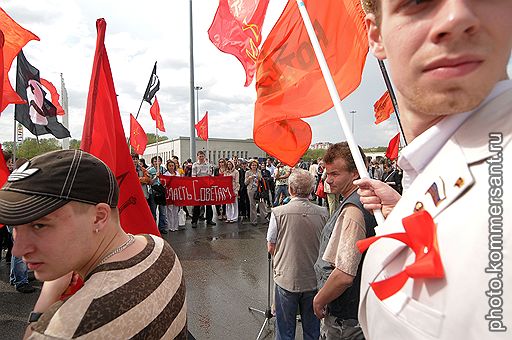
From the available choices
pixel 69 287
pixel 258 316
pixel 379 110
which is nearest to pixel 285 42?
pixel 69 287

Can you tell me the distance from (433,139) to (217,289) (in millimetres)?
5160

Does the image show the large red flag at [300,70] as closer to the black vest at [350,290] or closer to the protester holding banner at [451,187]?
the black vest at [350,290]

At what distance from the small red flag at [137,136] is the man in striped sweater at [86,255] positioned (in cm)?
1100

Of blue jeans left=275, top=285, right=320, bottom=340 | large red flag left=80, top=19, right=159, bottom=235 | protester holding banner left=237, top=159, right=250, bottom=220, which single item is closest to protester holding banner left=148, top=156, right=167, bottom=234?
protester holding banner left=237, top=159, right=250, bottom=220

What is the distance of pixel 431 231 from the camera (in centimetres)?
65

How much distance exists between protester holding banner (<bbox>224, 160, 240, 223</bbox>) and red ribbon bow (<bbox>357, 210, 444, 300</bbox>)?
9.95m

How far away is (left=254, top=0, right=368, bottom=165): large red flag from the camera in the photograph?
272 cm

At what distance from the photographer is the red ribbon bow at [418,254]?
618 millimetres

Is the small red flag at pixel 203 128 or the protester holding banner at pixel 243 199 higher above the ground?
the small red flag at pixel 203 128

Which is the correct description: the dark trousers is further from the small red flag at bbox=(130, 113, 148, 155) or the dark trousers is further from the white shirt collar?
the white shirt collar

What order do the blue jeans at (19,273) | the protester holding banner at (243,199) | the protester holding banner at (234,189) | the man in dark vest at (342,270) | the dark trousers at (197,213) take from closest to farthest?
1. the man in dark vest at (342,270)
2. the blue jeans at (19,273)
3. the dark trousers at (197,213)
4. the protester holding banner at (234,189)
5. the protester holding banner at (243,199)

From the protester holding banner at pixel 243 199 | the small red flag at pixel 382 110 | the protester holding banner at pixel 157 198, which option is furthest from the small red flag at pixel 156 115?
the small red flag at pixel 382 110

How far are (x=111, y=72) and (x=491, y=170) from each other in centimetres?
293

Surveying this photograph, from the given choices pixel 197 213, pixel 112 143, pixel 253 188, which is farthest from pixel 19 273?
pixel 253 188
